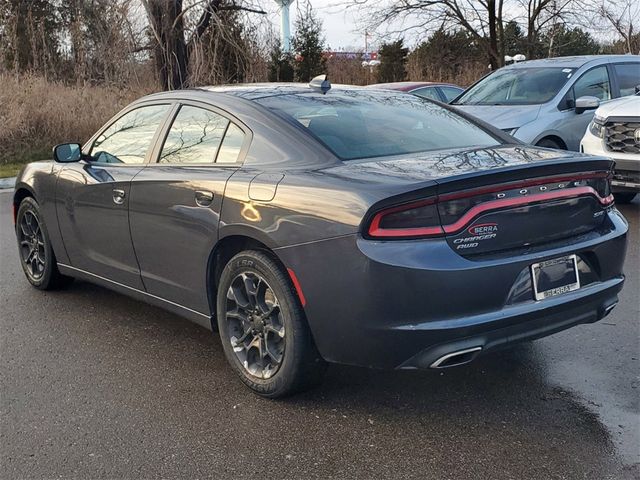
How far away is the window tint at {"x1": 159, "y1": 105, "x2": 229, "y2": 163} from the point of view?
3939 mm

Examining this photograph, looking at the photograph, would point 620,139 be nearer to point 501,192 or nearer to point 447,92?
point 501,192

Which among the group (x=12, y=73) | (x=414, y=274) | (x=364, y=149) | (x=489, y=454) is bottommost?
(x=489, y=454)

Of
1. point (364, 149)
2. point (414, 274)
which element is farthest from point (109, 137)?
point (414, 274)

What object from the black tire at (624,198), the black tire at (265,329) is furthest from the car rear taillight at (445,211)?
the black tire at (624,198)

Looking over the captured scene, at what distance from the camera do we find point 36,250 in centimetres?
546

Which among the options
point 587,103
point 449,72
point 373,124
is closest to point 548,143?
point 587,103

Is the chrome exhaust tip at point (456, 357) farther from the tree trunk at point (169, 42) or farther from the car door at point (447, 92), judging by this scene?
the tree trunk at point (169, 42)

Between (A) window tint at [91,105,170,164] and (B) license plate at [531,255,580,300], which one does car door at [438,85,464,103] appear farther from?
(B) license plate at [531,255,580,300]

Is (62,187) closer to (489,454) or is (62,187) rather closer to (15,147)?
(489,454)

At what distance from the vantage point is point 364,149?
3662 mm

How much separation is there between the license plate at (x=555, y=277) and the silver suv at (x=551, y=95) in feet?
17.6

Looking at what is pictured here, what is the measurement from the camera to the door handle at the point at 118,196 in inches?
168

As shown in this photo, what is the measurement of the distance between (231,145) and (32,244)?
251cm

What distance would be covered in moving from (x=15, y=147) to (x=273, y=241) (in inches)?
544
